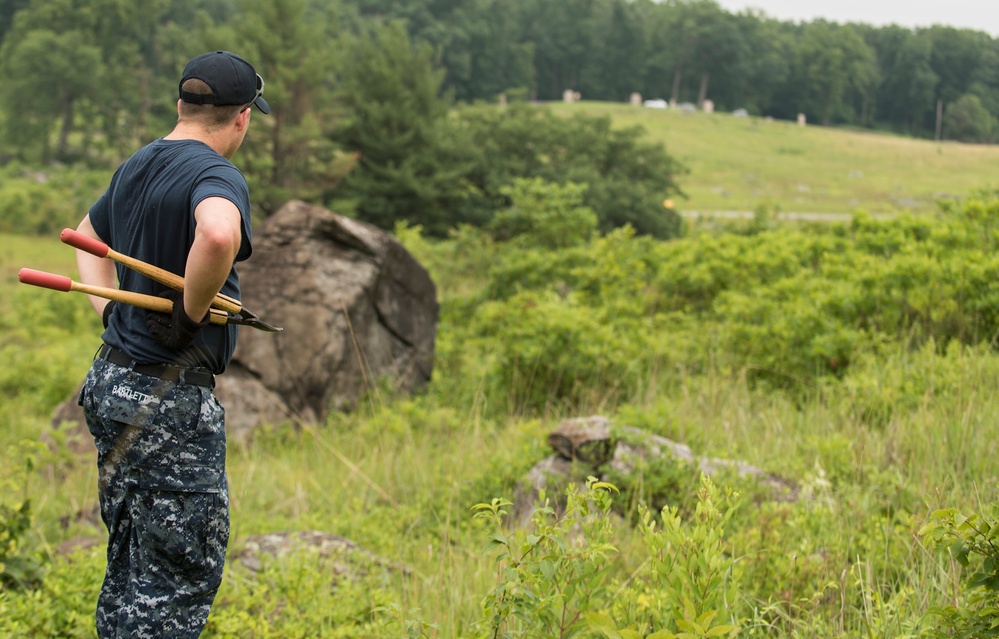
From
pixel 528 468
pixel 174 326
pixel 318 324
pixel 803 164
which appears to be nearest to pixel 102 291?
pixel 174 326

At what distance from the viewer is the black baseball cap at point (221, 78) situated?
8.91 feet

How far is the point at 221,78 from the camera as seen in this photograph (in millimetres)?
2721

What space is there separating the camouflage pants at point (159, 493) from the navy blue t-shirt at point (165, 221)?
102 mm

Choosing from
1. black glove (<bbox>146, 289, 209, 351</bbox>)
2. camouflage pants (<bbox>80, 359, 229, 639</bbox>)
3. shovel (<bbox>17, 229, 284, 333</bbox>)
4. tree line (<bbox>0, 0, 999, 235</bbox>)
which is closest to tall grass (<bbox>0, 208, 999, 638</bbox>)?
camouflage pants (<bbox>80, 359, 229, 639</bbox>)

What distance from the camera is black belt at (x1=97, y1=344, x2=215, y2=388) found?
264cm

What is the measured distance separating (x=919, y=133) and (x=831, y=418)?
30829 millimetres

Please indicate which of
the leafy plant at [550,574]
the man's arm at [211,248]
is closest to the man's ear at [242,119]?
the man's arm at [211,248]

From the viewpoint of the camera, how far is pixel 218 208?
2.43 meters

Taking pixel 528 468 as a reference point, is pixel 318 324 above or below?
above

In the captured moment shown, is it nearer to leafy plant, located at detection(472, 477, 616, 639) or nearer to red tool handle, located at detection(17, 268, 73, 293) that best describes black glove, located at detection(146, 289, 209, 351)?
red tool handle, located at detection(17, 268, 73, 293)

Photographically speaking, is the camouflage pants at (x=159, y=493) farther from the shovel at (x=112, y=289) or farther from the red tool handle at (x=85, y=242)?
the red tool handle at (x=85, y=242)

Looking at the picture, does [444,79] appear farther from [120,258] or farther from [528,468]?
[120,258]

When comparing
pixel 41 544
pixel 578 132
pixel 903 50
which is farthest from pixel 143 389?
pixel 903 50

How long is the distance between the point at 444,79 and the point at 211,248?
2421 inches
